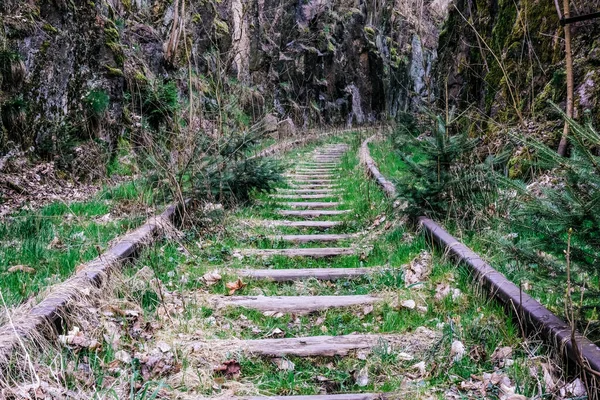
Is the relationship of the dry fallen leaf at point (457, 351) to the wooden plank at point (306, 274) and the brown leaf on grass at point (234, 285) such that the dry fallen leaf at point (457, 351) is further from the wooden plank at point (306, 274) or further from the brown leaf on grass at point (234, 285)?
the brown leaf on grass at point (234, 285)

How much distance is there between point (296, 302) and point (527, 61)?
6.73 meters

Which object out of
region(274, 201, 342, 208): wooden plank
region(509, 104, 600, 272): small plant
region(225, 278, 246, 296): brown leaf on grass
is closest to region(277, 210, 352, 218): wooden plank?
region(274, 201, 342, 208): wooden plank

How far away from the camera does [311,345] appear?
3186 millimetres

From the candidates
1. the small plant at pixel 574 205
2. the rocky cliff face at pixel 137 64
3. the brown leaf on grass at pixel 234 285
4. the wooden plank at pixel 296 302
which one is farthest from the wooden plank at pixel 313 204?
the small plant at pixel 574 205

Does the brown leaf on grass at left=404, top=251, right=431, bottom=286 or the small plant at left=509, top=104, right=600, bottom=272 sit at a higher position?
the small plant at left=509, top=104, right=600, bottom=272

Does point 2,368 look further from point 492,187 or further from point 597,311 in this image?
point 492,187

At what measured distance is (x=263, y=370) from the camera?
117 inches

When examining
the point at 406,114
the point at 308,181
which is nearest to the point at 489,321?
the point at 308,181

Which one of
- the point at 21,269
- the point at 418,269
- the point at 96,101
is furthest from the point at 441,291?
the point at 96,101

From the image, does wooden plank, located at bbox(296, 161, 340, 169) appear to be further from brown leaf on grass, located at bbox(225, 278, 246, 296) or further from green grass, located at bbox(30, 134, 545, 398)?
brown leaf on grass, located at bbox(225, 278, 246, 296)

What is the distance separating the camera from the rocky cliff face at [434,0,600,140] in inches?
259

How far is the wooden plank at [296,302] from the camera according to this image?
3.92 m

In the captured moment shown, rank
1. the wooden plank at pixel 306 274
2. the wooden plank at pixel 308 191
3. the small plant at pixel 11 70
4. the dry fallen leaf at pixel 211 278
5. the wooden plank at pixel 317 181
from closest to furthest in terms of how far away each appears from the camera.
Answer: the dry fallen leaf at pixel 211 278, the wooden plank at pixel 306 274, the small plant at pixel 11 70, the wooden plank at pixel 308 191, the wooden plank at pixel 317 181

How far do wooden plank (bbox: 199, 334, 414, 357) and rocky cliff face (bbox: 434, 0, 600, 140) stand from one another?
3038mm
